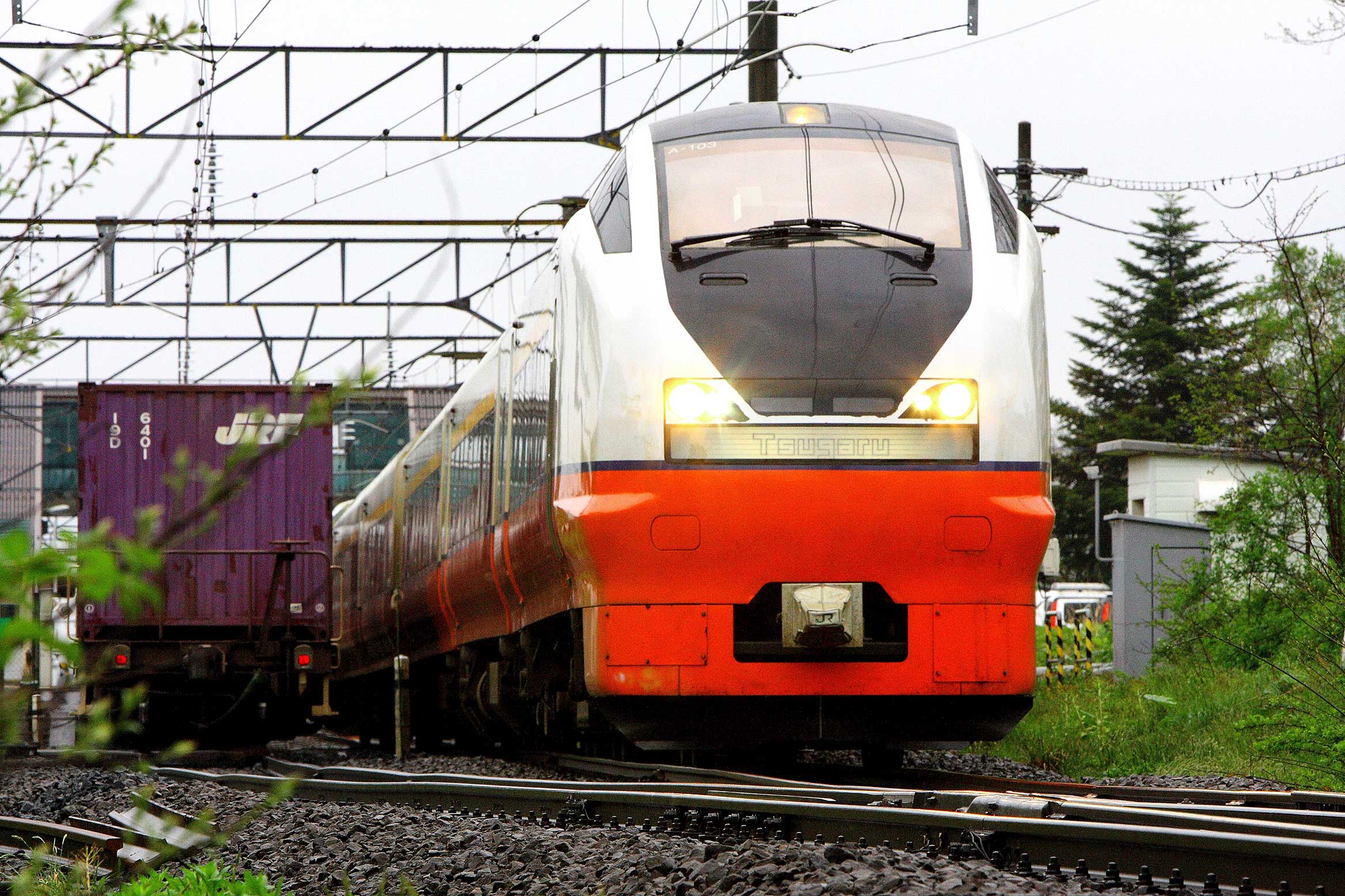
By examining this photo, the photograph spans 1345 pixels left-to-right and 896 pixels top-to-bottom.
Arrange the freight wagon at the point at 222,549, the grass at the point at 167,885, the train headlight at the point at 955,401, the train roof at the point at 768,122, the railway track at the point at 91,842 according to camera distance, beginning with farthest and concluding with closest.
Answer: the freight wagon at the point at 222,549
the train roof at the point at 768,122
the train headlight at the point at 955,401
the railway track at the point at 91,842
the grass at the point at 167,885

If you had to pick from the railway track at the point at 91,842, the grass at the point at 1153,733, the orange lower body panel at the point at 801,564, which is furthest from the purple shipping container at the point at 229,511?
the orange lower body panel at the point at 801,564

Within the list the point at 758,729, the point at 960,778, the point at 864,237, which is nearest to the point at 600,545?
the point at 758,729

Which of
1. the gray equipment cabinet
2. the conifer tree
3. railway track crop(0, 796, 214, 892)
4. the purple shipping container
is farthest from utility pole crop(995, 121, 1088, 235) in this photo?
the conifer tree

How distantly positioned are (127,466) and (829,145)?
844cm

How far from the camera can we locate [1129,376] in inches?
2415

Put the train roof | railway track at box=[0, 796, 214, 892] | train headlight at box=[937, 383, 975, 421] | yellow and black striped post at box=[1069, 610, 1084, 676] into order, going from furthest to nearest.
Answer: yellow and black striped post at box=[1069, 610, 1084, 676], the train roof, train headlight at box=[937, 383, 975, 421], railway track at box=[0, 796, 214, 892]

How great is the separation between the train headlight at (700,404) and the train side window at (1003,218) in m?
1.51

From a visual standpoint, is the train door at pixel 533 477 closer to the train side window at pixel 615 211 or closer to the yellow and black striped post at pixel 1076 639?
the train side window at pixel 615 211

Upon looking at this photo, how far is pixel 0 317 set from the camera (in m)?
2.64

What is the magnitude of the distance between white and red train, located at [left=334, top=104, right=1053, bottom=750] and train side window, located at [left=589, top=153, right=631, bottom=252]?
1 cm

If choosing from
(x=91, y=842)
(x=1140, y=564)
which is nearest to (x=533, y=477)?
(x=91, y=842)

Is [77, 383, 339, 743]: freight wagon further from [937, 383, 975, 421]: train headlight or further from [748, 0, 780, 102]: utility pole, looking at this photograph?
[937, 383, 975, 421]: train headlight

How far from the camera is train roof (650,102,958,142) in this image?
8031mm

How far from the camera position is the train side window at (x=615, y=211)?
25.0 ft
